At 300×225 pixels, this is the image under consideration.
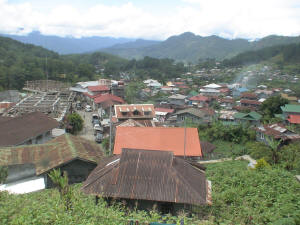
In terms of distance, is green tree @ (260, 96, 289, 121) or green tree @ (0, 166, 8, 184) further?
green tree @ (260, 96, 289, 121)

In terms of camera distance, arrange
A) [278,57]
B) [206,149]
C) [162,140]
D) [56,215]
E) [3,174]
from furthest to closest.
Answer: [278,57] → [206,149] → [162,140] → [3,174] → [56,215]

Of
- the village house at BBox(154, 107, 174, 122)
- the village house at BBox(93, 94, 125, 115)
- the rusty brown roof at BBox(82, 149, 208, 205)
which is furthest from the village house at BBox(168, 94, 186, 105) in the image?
the rusty brown roof at BBox(82, 149, 208, 205)

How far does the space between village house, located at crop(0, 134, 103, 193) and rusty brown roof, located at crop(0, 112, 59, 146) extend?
11.8 feet

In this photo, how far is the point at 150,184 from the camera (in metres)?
7.16

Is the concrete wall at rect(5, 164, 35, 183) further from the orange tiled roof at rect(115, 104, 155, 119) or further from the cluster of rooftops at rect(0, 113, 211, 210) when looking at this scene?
the orange tiled roof at rect(115, 104, 155, 119)

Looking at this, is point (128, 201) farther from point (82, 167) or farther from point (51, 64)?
point (51, 64)

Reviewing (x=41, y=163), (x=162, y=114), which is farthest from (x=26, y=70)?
(x=41, y=163)

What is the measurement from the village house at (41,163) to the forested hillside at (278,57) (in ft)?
240

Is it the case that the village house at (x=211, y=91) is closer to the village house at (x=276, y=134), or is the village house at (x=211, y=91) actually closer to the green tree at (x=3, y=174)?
the village house at (x=276, y=134)

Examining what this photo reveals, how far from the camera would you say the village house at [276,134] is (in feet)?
75.0

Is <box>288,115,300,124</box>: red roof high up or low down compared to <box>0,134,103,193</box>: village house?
down

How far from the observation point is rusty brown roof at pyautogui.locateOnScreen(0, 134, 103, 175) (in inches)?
448

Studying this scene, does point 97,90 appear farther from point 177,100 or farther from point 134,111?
point 134,111

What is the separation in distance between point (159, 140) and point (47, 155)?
600 centimetres
